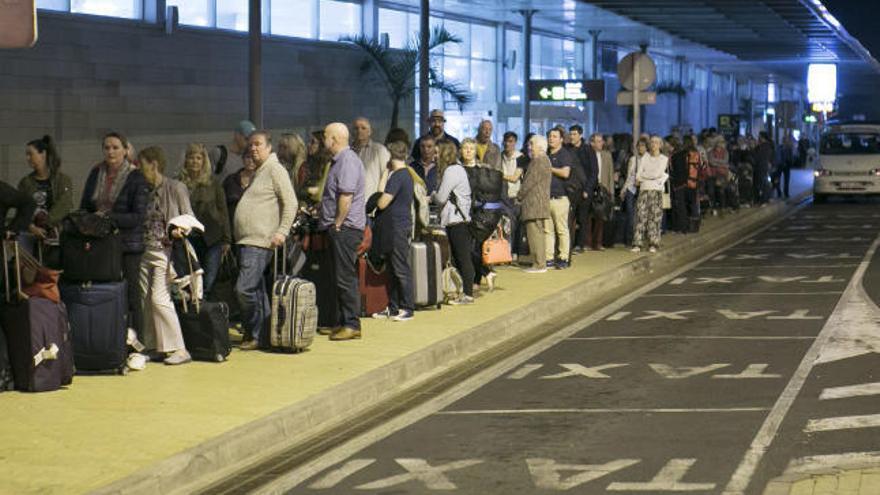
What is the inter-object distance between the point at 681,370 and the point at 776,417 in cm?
259

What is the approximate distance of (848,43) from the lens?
188ft

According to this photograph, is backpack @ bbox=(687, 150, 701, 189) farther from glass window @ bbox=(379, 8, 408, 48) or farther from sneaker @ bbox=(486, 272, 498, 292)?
sneaker @ bbox=(486, 272, 498, 292)

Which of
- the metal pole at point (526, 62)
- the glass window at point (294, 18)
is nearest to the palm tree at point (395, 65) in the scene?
the glass window at point (294, 18)

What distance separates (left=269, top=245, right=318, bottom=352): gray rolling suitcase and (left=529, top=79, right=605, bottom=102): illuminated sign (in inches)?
1116

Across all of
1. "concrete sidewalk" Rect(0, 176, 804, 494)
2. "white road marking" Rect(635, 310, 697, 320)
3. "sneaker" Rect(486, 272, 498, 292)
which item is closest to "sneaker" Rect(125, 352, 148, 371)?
"concrete sidewalk" Rect(0, 176, 804, 494)

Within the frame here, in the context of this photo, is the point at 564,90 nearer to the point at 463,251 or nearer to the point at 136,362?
the point at 463,251

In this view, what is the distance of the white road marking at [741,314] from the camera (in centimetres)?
1823

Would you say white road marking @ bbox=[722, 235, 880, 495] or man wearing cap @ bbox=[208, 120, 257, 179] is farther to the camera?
man wearing cap @ bbox=[208, 120, 257, 179]

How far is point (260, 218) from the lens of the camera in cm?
1460

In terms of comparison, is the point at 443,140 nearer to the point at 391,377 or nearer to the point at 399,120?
the point at 391,377

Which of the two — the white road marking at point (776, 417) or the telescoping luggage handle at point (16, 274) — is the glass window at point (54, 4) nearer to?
the telescoping luggage handle at point (16, 274)

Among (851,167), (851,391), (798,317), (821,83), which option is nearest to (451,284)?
(798,317)

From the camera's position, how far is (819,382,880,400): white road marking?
12.4 meters

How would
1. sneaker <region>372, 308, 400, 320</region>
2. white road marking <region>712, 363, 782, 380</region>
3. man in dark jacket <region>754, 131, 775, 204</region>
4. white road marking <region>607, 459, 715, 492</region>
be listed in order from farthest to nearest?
man in dark jacket <region>754, 131, 775, 204</region>
sneaker <region>372, 308, 400, 320</region>
white road marking <region>712, 363, 782, 380</region>
white road marking <region>607, 459, 715, 492</region>
